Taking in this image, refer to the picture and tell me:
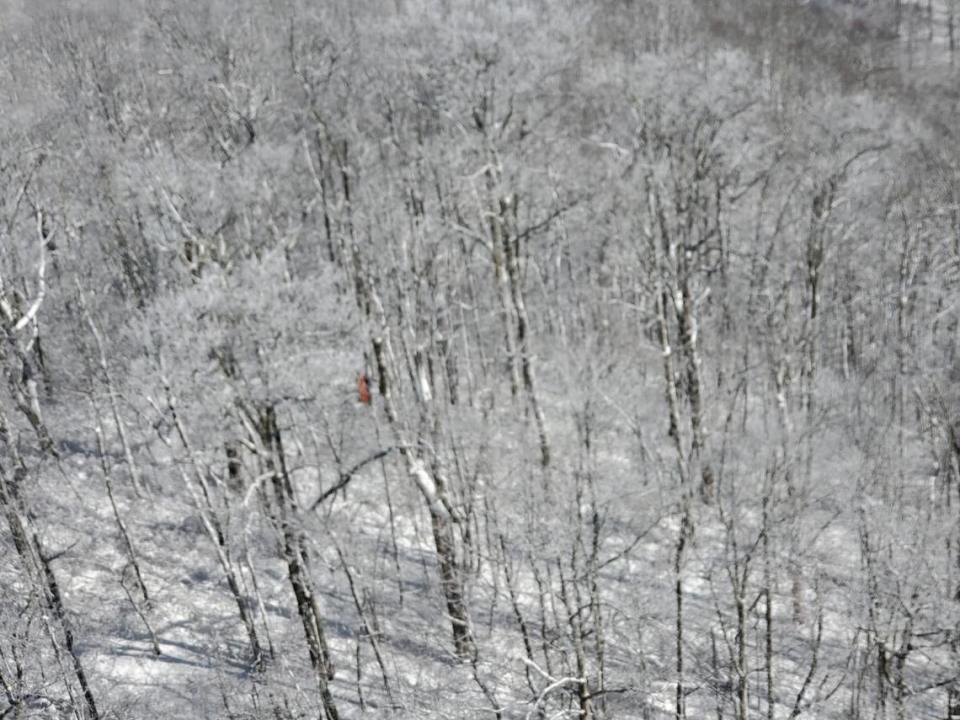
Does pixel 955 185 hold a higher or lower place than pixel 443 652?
higher

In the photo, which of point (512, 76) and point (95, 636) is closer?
point (95, 636)

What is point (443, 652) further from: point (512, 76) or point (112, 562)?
point (512, 76)

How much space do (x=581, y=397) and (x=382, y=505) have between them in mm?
6586

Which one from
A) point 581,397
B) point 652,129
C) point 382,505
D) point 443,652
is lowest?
point 443,652

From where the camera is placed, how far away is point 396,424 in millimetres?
17219

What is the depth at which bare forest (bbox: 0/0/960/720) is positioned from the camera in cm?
1534

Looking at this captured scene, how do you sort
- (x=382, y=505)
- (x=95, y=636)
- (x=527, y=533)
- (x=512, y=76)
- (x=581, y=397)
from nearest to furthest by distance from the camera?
(x=95, y=636), (x=527, y=533), (x=512, y=76), (x=382, y=505), (x=581, y=397)

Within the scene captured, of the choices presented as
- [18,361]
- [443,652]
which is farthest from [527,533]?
[18,361]

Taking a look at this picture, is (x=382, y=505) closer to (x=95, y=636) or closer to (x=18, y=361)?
(x=95, y=636)

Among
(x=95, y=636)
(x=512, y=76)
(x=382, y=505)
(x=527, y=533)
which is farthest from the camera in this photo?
(x=382, y=505)

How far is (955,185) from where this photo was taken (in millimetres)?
35344

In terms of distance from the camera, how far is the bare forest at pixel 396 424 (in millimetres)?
15336

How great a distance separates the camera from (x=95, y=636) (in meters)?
16.3

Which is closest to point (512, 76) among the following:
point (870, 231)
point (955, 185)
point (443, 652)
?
point (443, 652)
